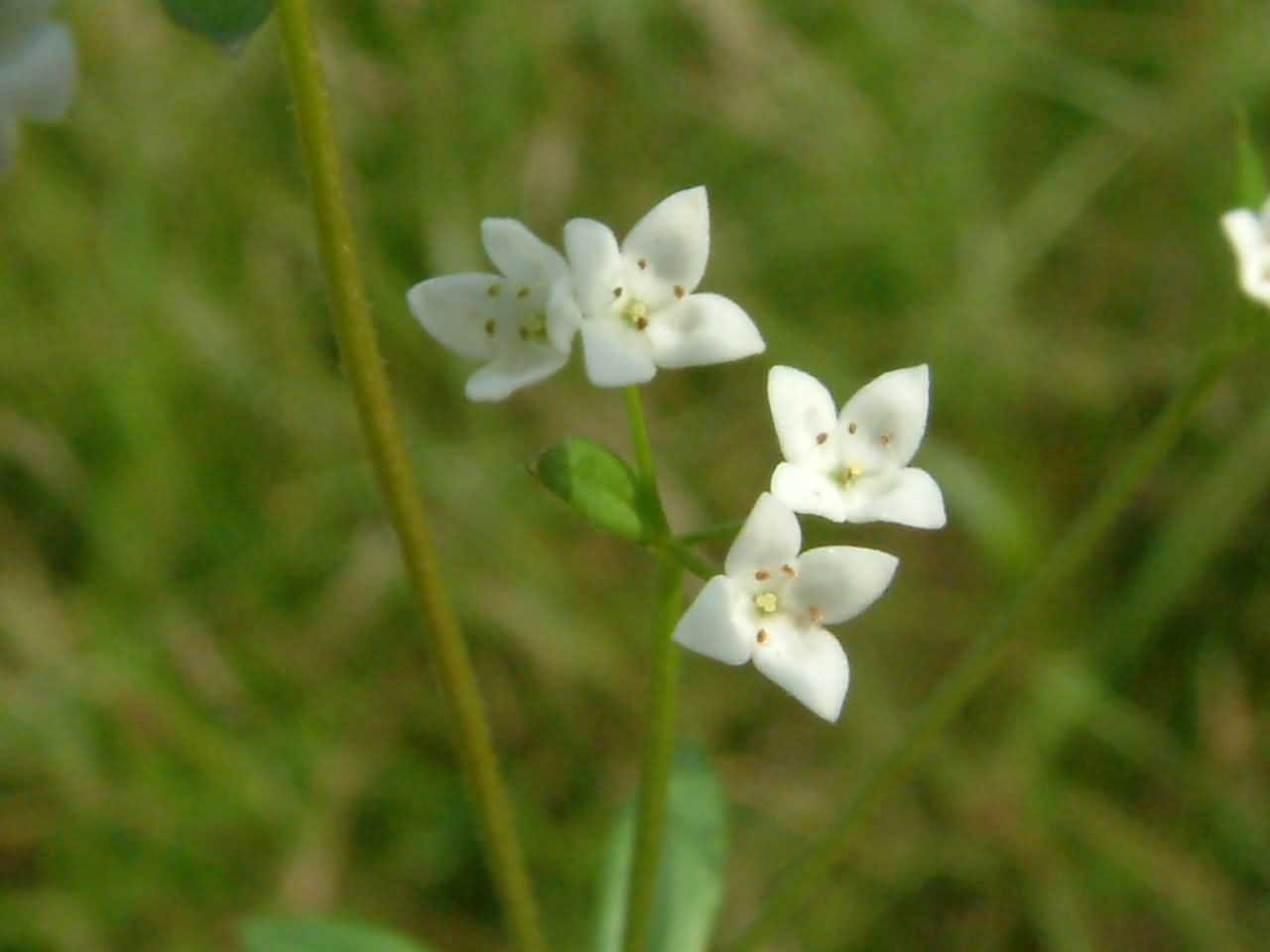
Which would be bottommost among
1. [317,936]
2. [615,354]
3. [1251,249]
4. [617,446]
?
[317,936]

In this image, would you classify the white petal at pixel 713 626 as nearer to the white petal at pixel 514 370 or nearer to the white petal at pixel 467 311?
the white petal at pixel 514 370

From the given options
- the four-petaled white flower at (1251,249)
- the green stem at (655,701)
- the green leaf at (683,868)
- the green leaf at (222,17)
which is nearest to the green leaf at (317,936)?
the green leaf at (683,868)

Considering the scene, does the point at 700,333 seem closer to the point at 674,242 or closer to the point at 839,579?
the point at 674,242

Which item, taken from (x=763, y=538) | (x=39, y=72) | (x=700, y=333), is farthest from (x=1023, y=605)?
(x=39, y=72)

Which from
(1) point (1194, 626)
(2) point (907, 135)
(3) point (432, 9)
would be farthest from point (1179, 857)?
(3) point (432, 9)

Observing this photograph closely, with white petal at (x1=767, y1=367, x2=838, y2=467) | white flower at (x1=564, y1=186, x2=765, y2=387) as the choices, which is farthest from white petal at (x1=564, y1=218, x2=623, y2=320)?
white petal at (x1=767, y1=367, x2=838, y2=467)

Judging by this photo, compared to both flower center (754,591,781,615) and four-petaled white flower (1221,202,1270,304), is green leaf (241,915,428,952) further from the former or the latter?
four-petaled white flower (1221,202,1270,304)
